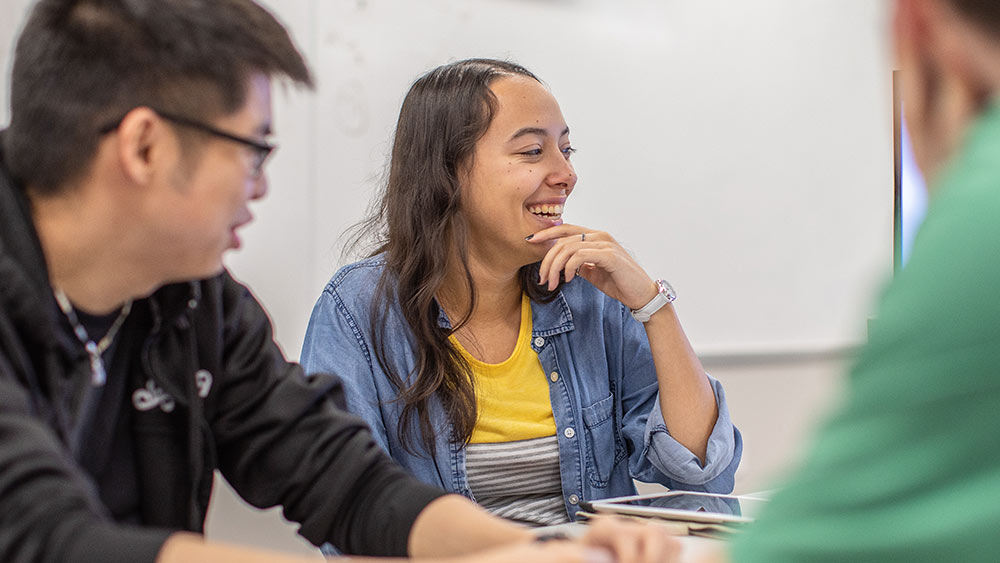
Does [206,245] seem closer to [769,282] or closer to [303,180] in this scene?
[303,180]

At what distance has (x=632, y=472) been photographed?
182 cm

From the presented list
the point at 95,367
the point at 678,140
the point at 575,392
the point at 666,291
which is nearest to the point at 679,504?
the point at 575,392

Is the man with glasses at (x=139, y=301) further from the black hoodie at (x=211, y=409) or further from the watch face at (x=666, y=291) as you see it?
the watch face at (x=666, y=291)

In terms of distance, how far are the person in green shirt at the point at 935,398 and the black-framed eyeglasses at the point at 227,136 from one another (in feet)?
2.14

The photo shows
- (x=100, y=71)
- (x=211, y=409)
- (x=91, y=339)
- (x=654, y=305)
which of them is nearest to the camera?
(x=100, y=71)

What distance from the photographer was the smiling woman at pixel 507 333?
1682 millimetres

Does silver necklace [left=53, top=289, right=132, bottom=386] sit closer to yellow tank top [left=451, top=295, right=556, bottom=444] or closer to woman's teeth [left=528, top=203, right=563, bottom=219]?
yellow tank top [left=451, top=295, right=556, bottom=444]

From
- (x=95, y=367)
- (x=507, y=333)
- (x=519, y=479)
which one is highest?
(x=95, y=367)

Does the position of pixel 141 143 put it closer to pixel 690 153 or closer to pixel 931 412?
pixel 931 412

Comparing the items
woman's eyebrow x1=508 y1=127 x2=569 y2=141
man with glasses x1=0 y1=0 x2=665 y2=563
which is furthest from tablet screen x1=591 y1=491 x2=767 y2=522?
woman's eyebrow x1=508 y1=127 x2=569 y2=141

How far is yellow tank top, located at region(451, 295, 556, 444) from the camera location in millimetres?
1705

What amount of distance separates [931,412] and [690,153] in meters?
2.63

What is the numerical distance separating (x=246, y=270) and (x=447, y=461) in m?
0.76

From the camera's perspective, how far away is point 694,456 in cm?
171
